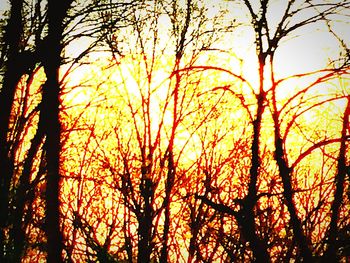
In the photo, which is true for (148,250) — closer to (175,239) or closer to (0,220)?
(0,220)

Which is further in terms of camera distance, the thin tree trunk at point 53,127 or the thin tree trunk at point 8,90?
the thin tree trunk at point 8,90

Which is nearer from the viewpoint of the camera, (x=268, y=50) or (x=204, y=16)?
(x=268, y=50)

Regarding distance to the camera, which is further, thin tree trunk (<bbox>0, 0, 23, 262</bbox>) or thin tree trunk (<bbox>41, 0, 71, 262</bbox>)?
thin tree trunk (<bbox>0, 0, 23, 262</bbox>)

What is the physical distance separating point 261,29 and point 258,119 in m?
1.08

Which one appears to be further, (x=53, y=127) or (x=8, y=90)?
(x=8, y=90)

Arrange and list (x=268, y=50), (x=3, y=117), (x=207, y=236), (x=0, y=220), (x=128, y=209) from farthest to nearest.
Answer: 1. (x=207, y=236)
2. (x=128, y=209)
3. (x=0, y=220)
4. (x=3, y=117)
5. (x=268, y=50)

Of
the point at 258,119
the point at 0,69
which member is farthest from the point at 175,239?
the point at 258,119

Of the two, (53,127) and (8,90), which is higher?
(8,90)

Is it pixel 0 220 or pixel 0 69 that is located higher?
pixel 0 69

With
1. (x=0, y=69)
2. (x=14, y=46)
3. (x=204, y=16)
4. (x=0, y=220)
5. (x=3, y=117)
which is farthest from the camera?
(x=204, y=16)

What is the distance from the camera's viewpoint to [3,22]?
764 centimetres

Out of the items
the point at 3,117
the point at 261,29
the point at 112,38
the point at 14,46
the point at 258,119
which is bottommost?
the point at 258,119

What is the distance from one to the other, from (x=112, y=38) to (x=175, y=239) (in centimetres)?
847

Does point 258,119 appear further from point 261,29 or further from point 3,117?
point 3,117
